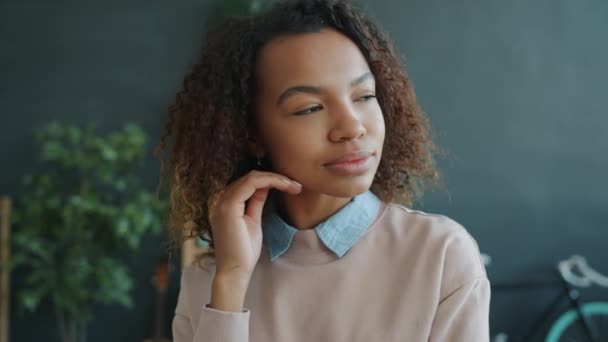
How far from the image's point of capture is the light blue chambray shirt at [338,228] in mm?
1037

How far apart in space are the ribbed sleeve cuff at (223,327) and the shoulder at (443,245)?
0.93 ft

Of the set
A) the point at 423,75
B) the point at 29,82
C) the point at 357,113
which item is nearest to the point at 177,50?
the point at 29,82

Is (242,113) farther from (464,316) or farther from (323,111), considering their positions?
(464,316)

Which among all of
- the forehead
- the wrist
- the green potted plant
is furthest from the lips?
the green potted plant

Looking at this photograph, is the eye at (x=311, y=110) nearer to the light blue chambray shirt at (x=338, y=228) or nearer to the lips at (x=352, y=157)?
the lips at (x=352, y=157)

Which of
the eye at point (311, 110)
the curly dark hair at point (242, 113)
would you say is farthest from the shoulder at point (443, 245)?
the eye at point (311, 110)

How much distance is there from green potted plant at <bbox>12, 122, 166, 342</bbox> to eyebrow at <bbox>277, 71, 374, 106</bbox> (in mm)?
2083

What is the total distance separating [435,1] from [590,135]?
104 cm

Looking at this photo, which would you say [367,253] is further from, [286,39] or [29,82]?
[29,82]

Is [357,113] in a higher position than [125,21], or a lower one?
lower

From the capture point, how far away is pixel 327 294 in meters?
1.02

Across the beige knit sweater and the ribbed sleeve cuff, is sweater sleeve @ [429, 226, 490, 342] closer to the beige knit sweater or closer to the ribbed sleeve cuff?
the beige knit sweater

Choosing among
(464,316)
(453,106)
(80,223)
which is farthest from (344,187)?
(453,106)

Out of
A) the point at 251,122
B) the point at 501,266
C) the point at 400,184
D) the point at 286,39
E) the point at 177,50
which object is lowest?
the point at 501,266
